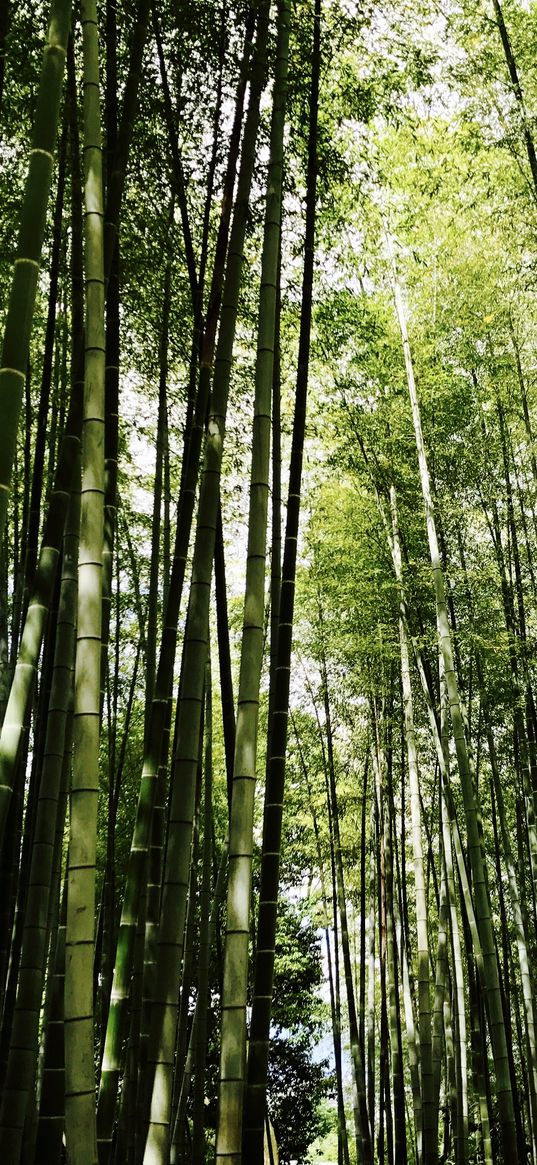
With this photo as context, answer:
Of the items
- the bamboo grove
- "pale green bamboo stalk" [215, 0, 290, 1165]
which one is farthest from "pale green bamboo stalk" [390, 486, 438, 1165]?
"pale green bamboo stalk" [215, 0, 290, 1165]

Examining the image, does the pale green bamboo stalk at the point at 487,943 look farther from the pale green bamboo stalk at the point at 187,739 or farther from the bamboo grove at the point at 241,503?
the pale green bamboo stalk at the point at 187,739

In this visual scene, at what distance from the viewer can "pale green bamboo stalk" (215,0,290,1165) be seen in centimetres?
168

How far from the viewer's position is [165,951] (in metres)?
1.88

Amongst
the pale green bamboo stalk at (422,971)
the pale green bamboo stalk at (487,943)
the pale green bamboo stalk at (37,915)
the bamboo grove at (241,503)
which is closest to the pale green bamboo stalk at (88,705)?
the bamboo grove at (241,503)

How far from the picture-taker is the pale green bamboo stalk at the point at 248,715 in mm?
1681

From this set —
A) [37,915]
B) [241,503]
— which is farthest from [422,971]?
[241,503]

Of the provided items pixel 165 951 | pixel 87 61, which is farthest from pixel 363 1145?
pixel 87 61

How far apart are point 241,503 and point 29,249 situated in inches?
220

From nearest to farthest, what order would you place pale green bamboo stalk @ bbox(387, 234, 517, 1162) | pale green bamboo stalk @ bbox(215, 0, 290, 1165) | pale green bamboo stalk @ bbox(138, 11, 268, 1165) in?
pale green bamboo stalk @ bbox(215, 0, 290, 1165)
pale green bamboo stalk @ bbox(138, 11, 268, 1165)
pale green bamboo stalk @ bbox(387, 234, 517, 1162)

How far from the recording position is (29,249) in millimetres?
1646

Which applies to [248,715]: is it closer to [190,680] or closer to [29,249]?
[190,680]

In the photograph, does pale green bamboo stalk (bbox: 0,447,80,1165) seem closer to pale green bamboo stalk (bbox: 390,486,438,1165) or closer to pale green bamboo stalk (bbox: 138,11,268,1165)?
pale green bamboo stalk (bbox: 138,11,268,1165)

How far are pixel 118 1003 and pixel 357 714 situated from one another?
6.93 m

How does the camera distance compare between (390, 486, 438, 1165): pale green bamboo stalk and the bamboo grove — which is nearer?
the bamboo grove
